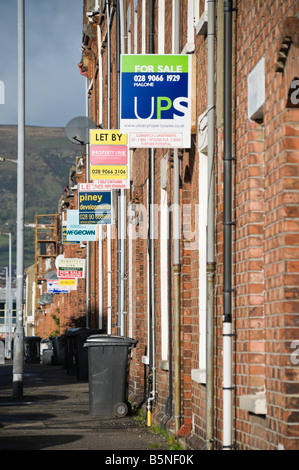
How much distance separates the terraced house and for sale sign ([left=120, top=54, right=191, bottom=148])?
0.01 metres

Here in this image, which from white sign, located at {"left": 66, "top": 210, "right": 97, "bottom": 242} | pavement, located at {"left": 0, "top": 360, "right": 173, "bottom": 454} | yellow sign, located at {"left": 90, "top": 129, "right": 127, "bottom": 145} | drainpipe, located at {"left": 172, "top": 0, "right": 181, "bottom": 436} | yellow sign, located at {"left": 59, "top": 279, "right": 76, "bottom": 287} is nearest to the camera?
drainpipe, located at {"left": 172, "top": 0, "right": 181, "bottom": 436}

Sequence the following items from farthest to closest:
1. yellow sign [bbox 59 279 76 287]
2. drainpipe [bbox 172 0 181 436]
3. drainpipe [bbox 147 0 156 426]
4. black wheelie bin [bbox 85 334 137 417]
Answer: yellow sign [bbox 59 279 76 287], black wheelie bin [bbox 85 334 137 417], drainpipe [bbox 147 0 156 426], drainpipe [bbox 172 0 181 436]

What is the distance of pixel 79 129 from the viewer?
25.9 m

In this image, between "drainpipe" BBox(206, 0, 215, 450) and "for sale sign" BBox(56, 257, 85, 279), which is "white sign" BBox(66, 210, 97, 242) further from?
"drainpipe" BBox(206, 0, 215, 450)

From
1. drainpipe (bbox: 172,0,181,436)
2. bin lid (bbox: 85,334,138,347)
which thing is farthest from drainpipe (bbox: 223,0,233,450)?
bin lid (bbox: 85,334,138,347)

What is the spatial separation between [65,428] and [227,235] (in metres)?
6.88

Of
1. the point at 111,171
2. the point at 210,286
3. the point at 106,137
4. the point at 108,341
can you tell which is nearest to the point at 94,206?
the point at 111,171

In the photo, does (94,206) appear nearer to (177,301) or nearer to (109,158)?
(109,158)

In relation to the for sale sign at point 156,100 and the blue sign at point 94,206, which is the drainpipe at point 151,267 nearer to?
the for sale sign at point 156,100

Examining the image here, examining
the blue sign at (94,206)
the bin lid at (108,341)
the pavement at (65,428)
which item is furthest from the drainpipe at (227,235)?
the blue sign at (94,206)

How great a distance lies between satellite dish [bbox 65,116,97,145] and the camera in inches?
1012

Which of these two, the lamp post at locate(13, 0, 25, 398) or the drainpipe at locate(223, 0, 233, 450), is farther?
the lamp post at locate(13, 0, 25, 398)

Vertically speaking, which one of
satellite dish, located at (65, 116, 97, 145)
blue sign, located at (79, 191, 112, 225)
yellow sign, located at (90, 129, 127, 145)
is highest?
satellite dish, located at (65, 116, 97, 145)

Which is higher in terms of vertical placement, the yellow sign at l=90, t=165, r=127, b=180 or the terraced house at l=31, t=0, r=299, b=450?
the yellow sign at l=90, t=165, r=127, b=180
